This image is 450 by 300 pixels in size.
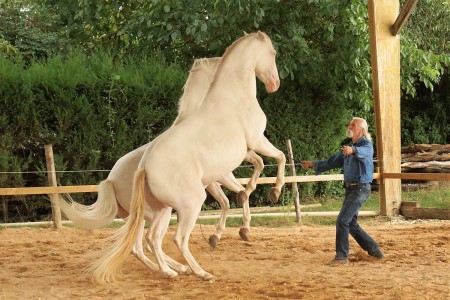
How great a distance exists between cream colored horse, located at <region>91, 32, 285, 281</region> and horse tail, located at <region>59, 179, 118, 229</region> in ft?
0.85

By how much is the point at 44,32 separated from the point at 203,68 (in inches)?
351

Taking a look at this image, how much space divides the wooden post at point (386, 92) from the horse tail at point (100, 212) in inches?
252

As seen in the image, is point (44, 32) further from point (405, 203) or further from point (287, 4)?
point (405, 203)

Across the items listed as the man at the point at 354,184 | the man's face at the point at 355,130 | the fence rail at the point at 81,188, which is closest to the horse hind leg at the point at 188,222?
the man at the point at 354,184

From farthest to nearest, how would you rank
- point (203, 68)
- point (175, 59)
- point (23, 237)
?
point (175, 59) < point (23, 237) < point (203, 68)

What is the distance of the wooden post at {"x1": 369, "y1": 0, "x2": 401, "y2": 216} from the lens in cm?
1238

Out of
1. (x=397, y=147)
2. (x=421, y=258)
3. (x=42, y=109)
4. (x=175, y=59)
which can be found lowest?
(x=421, y=258)

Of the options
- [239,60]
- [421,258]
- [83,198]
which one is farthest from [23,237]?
[421,258]

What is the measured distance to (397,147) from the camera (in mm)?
12883

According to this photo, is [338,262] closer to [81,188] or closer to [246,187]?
[246,187]

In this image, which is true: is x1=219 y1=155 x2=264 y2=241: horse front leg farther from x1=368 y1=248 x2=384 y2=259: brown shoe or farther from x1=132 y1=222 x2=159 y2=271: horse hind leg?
x1=368 y1=248 x2=384 y2=259: brown shoe

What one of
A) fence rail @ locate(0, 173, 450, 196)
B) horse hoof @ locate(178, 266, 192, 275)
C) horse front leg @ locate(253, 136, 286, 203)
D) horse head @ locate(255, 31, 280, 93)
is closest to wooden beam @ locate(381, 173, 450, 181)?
fence rail @ locate(0, 173, 450, 196)

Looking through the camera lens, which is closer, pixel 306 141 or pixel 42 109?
pixel 42 109

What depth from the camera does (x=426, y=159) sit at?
15.5 meters
